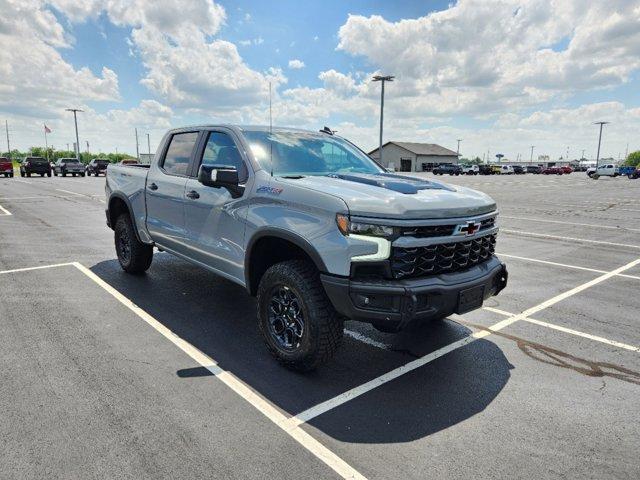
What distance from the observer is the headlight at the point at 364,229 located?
9.99 ft

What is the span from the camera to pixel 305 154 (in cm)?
439

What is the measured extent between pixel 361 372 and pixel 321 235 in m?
1.22

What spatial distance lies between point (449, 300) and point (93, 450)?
2.40 meters

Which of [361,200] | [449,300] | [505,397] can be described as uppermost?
[361,200]

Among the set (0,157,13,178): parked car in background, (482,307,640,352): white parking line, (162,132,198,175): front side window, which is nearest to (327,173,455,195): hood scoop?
(162,132,198,175): front side window

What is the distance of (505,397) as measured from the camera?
3.29 m

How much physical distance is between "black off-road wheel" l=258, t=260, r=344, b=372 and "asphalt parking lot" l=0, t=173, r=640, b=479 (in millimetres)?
209

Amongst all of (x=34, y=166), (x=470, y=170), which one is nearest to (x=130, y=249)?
(x=34, y=166)

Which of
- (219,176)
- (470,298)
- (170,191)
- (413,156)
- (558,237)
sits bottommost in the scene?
(558,237)

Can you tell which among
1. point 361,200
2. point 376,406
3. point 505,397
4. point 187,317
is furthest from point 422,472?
point 187,317

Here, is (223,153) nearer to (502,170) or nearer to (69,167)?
(69,167)

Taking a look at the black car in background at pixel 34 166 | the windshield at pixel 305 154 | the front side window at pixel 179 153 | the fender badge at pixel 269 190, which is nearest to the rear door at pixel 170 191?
the front side window at pixel 179 153

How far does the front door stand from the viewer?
404cm

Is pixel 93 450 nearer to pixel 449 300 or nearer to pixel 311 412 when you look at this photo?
pixel 311 412
